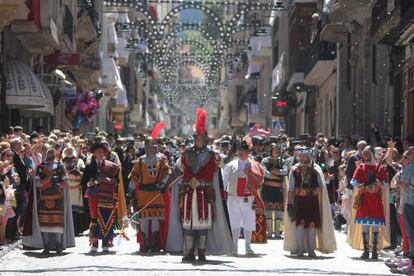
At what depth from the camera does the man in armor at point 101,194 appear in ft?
59.8

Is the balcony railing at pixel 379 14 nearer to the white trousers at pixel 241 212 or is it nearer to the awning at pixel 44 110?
the awning at pixel 44 110

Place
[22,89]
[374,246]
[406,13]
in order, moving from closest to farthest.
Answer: [374,246], [406,13], [22,89]

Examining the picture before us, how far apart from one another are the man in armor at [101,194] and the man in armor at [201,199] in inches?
51.7

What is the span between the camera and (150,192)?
18703 millimetres

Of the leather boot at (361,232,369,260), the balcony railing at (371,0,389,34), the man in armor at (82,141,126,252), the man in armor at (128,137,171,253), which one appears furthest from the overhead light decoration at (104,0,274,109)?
the leather boot at (361,232,369,260)

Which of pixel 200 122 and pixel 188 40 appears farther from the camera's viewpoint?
pixel 188 40

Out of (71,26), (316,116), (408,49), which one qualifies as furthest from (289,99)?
(408,49)

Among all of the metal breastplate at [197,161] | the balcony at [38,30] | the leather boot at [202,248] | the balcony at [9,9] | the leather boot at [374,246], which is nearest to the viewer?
the leather boot at [202,248]

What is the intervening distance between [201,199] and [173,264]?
4.00 feet

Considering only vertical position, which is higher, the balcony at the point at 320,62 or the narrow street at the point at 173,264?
the balcony at the point at 320,62

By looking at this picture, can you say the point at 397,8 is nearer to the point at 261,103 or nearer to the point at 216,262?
the point at 216,262

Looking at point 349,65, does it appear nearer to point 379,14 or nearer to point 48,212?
point 379,14

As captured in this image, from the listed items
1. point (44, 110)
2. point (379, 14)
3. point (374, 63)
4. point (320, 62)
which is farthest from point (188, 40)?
point (379, 14)

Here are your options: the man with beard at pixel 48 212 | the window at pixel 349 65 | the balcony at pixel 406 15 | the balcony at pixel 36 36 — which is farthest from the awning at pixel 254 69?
the man with beard at pixel 48 212
